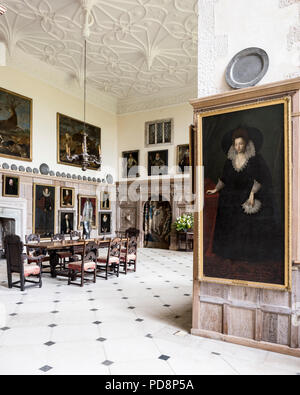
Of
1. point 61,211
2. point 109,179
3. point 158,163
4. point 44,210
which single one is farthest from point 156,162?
point 44,210

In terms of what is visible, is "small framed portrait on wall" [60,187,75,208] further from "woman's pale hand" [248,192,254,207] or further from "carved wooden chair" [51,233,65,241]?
"woman's pale hand" [248,192,254,207]

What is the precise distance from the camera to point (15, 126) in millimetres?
11742

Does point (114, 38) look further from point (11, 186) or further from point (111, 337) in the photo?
point (111, 337)

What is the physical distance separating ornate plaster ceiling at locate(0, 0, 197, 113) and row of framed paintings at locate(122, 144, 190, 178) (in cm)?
335

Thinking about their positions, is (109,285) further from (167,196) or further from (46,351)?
(167,196)

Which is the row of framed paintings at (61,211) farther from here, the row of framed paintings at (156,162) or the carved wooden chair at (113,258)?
the carved wooden chair at (113,258)

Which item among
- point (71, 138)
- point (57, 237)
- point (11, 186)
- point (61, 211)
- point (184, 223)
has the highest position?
point (71, 138)

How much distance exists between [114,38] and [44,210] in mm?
7374

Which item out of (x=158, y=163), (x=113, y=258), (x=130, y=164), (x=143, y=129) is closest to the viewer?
(x=113, y=258)

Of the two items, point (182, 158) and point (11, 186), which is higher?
point (182, 158)

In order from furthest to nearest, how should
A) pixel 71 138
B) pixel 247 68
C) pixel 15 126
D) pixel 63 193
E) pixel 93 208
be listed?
pixel 93 208 < pixel 71 138 < pixel 63 193 < pixel 15 126 < pixel 247 68

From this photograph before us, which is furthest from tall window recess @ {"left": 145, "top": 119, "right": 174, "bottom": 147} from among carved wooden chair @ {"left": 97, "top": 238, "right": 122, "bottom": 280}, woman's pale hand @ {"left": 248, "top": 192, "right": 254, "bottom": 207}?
woman's pale hand @ {"left": 248, "top": 192, "right": 254, "bottom": 207}

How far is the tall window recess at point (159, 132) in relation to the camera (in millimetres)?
15312

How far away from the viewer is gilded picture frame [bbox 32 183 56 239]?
1220 cm
